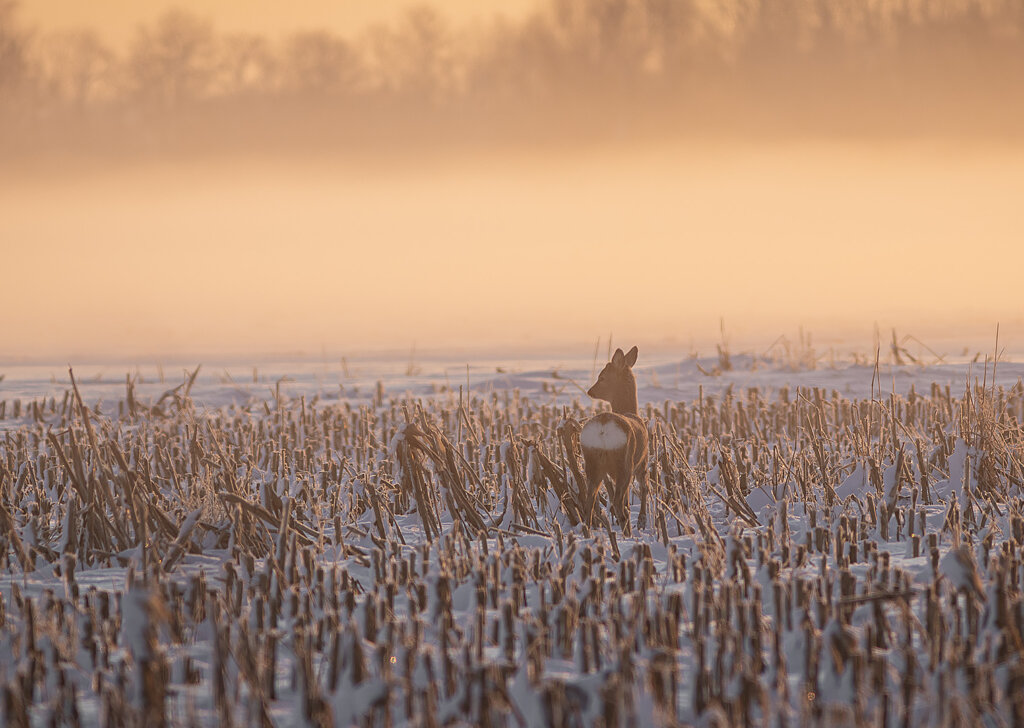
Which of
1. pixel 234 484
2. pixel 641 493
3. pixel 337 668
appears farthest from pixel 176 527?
pixel 641 493

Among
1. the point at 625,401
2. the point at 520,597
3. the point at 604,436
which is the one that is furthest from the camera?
the point at 625,401

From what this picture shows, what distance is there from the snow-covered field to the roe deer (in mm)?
205

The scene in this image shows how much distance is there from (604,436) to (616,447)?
0.31 feet

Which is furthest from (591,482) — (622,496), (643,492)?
(643,492)

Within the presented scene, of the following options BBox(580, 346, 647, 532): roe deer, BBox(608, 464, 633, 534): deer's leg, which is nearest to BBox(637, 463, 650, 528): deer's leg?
BBox(580, 346, 647, 532): roe deer

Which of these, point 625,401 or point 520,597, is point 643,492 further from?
point 520,597

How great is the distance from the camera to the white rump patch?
5.43m

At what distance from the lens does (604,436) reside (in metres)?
5.43

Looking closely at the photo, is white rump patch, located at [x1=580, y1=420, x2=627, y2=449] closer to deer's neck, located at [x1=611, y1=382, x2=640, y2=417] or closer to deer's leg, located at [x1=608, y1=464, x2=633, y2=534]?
deer's leg, located at [x1=608, y1=464, x2=633, y2=534]

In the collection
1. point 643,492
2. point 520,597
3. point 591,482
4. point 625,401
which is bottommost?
point 520,597

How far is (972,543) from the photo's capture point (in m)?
4.89

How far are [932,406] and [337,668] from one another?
30.2 ft

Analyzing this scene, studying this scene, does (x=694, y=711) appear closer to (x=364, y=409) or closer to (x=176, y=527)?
(x=176, y=527)

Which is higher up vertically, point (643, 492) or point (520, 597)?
point (643, 492)
